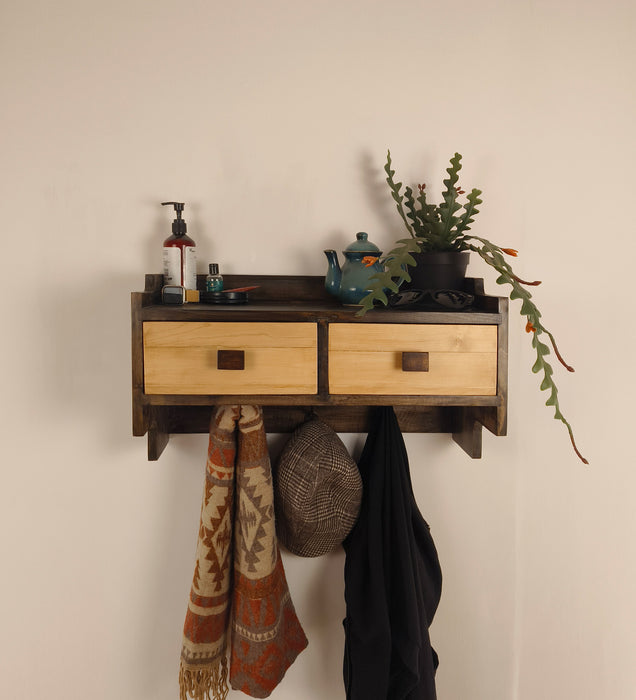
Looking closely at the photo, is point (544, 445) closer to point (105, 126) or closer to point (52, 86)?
point (105, 126)

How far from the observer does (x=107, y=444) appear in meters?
1.24

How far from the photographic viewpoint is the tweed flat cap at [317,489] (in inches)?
44.6

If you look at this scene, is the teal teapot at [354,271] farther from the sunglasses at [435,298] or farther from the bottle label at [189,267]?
the bottle label at [189,267]

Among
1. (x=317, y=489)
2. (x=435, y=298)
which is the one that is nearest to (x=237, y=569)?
(x=317, y=489)

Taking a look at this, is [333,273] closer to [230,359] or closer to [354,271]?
[354,271]

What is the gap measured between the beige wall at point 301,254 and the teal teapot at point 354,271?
115 millimetres

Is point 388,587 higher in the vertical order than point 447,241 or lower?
lower

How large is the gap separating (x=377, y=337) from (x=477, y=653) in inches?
32.1

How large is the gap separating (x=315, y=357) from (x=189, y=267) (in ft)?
1.09

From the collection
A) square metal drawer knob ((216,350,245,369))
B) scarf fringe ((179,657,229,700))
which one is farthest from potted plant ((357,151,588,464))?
scarf fringe ((179,657,229,700))

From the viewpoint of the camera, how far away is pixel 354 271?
3.58ft

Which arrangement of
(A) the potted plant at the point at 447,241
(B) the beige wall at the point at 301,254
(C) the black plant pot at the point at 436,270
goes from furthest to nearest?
(B) the beige wall at the point at 301,254, (C) the black plant pot at the point at 436,270, (A) the potted plant at the point at 447,241

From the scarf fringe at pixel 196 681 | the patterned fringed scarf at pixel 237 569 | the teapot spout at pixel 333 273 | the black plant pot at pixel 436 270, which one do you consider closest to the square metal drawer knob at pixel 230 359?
the patterned fringed scarf at pixel 237 569

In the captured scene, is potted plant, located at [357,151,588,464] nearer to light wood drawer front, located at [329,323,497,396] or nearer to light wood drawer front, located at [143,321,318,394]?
light wood drawer front, located at [329,323,497,396]
